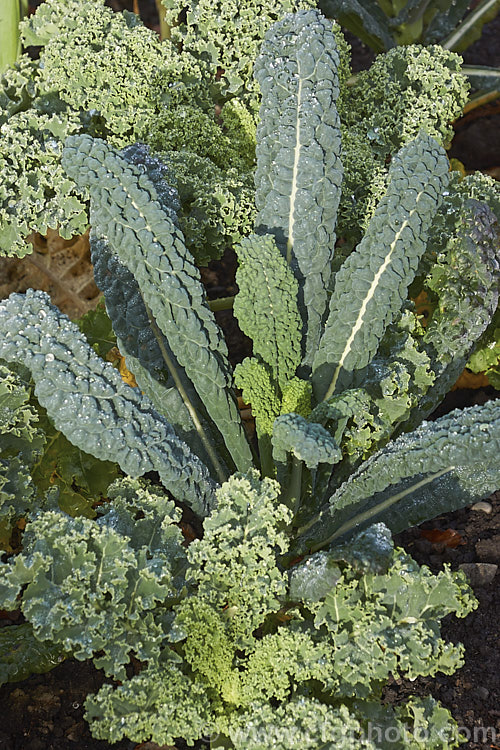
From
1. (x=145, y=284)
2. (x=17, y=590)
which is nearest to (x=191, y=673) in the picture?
(x=17, y=590)

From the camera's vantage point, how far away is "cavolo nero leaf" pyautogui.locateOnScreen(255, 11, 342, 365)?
7.18ft

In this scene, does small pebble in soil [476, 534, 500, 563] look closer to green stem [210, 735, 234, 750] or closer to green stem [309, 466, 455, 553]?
green stem [309, 466, 455, 553]

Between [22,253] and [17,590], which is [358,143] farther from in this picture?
[17,590]

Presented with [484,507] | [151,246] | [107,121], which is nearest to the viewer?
[151,246]

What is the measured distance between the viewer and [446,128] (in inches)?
118

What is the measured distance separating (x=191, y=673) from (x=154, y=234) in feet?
3.49

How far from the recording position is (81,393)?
6.02ft

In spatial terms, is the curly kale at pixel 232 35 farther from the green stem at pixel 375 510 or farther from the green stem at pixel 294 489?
the green stem at pixel 375 510

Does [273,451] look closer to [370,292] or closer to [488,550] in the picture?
[370,292]

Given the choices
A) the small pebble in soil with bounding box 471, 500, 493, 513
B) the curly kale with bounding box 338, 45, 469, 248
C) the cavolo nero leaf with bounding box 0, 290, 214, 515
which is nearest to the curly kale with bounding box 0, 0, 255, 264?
the curly kale with bounding box 338, 45, 469, 248

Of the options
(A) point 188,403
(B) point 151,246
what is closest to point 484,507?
(A) point 188,403

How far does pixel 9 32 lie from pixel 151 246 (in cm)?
188

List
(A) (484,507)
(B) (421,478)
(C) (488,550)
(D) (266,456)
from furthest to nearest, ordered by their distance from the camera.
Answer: (A) (484,507) < (C) (488,550) < (D) (266,456) < (B) (421,478)

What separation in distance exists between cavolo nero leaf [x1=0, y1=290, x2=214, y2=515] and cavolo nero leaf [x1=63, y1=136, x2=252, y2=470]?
233 mm
